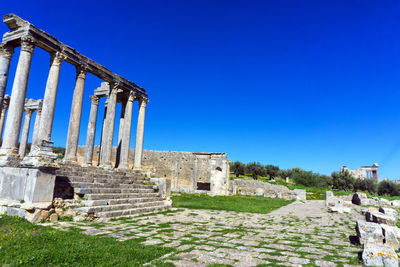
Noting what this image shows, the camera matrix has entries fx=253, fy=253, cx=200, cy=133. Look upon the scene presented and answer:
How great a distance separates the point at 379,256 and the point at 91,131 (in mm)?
14241

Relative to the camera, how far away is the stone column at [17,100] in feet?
29.8

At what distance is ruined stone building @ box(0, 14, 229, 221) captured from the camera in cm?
733

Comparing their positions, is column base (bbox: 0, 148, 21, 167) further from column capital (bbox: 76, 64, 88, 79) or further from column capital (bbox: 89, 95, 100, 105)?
column capital (bbox: 89, 95, 100, 105)

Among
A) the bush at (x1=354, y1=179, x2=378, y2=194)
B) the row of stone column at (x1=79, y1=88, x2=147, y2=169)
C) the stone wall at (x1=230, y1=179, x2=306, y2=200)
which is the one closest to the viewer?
the row of stone column at (x1=79, y1=88, x2=147, y2=169)

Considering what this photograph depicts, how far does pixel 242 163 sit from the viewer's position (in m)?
47.5

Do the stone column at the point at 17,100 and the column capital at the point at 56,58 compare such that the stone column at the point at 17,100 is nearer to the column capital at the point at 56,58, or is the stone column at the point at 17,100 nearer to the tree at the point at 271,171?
the column capital at the point at 56,58

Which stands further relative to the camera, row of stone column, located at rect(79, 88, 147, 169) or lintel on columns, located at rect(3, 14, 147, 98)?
row of stone column, located at rect(79, 88, 147, 169)

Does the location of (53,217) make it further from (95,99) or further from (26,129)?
(26,129)

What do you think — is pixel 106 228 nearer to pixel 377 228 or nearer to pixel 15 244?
pixel 15 244

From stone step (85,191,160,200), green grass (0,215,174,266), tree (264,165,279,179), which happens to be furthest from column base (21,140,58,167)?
tree (264,165,279,179)

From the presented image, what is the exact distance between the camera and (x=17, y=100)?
9242 millimetres

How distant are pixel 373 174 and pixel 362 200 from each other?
139 feet

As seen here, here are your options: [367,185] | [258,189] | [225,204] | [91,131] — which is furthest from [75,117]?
[367,185]

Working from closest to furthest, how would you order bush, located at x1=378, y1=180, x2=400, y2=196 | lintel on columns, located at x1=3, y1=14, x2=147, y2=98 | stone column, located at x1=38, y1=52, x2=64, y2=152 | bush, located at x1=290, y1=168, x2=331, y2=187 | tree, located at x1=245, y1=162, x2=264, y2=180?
lintel on columns, located at x1=3, y1=14, x2=147, y2=98 < stone column, located at x1=38, y1=52, x2=64, y2=152 < bush, located at x1=378, y1=180, x2=400, y2=196 < bush, located at x1=290, y1=168, x2=331, y2=187 < tree, located at x1=245, y1=162, x2=264, y2=180
